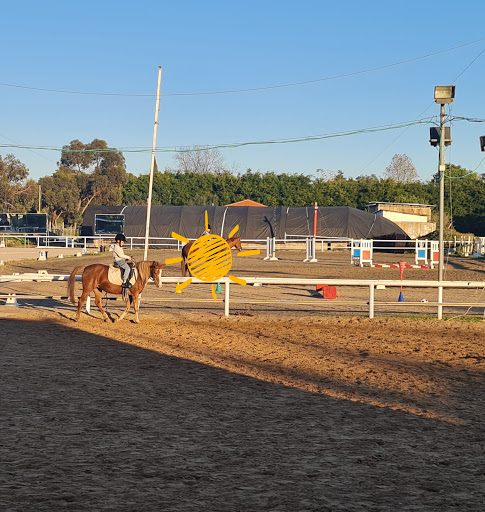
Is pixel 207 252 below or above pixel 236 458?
above

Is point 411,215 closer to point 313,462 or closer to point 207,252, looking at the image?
point 207,252

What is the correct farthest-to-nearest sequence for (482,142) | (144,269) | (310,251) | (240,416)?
(310,251)
(482,142)
(144,269)
(240,416)

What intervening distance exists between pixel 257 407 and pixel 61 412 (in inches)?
86.3

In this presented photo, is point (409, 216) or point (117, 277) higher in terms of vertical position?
point (409, 216)

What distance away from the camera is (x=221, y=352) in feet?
39.0

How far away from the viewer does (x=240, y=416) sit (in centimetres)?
755

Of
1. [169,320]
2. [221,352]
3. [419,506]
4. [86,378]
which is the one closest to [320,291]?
[169,320]

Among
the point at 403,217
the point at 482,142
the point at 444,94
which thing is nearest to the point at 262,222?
the point at 403,217

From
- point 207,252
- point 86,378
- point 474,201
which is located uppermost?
point 474,201

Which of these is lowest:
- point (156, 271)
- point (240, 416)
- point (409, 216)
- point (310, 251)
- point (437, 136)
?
point (240, 416)

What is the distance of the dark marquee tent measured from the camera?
55.8 m

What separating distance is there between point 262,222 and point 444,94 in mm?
40512

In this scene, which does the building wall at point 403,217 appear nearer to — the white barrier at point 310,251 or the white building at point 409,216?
the white building at point 409,216

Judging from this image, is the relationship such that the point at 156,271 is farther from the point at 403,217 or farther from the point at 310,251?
the point at 403,217
